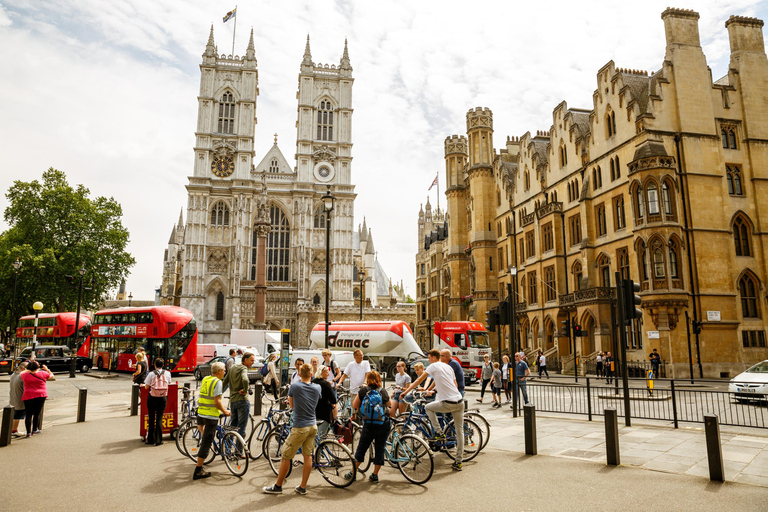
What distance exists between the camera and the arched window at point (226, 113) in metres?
63.5

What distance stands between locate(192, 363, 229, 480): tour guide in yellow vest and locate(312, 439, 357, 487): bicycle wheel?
153 centimetres

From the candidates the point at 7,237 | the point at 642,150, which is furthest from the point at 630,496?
the point at 7,237

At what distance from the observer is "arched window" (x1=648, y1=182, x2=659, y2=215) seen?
23.9 meters

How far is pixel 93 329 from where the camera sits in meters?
30.0

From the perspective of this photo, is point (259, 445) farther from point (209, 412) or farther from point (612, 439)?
point (612, 439)

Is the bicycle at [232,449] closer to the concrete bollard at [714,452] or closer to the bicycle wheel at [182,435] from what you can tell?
the bicycle wheel at [182,435]

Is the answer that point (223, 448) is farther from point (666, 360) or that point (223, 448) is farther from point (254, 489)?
point (666, 360)

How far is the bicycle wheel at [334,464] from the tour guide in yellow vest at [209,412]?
1529 mm

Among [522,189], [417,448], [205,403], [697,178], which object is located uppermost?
[522,189]

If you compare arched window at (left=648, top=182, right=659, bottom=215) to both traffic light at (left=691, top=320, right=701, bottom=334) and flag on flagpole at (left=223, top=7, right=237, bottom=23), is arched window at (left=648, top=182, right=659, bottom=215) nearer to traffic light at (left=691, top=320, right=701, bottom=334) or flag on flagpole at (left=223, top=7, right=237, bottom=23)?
traffic light at (left=691, top=320, right=701, bottom=334)

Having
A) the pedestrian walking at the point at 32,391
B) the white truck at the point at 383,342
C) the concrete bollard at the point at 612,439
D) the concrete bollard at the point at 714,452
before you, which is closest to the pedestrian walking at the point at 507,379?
the concrete bollard at the point at 612,439

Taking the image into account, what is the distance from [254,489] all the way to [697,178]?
26.3 m

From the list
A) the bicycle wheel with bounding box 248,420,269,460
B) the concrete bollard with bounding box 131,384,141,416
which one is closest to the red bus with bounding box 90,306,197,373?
the concrete bollard with bounding box 131,384,141,416

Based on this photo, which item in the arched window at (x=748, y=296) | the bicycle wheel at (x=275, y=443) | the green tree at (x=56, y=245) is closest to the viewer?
the bicycle wheel at (x=275, y=443)
